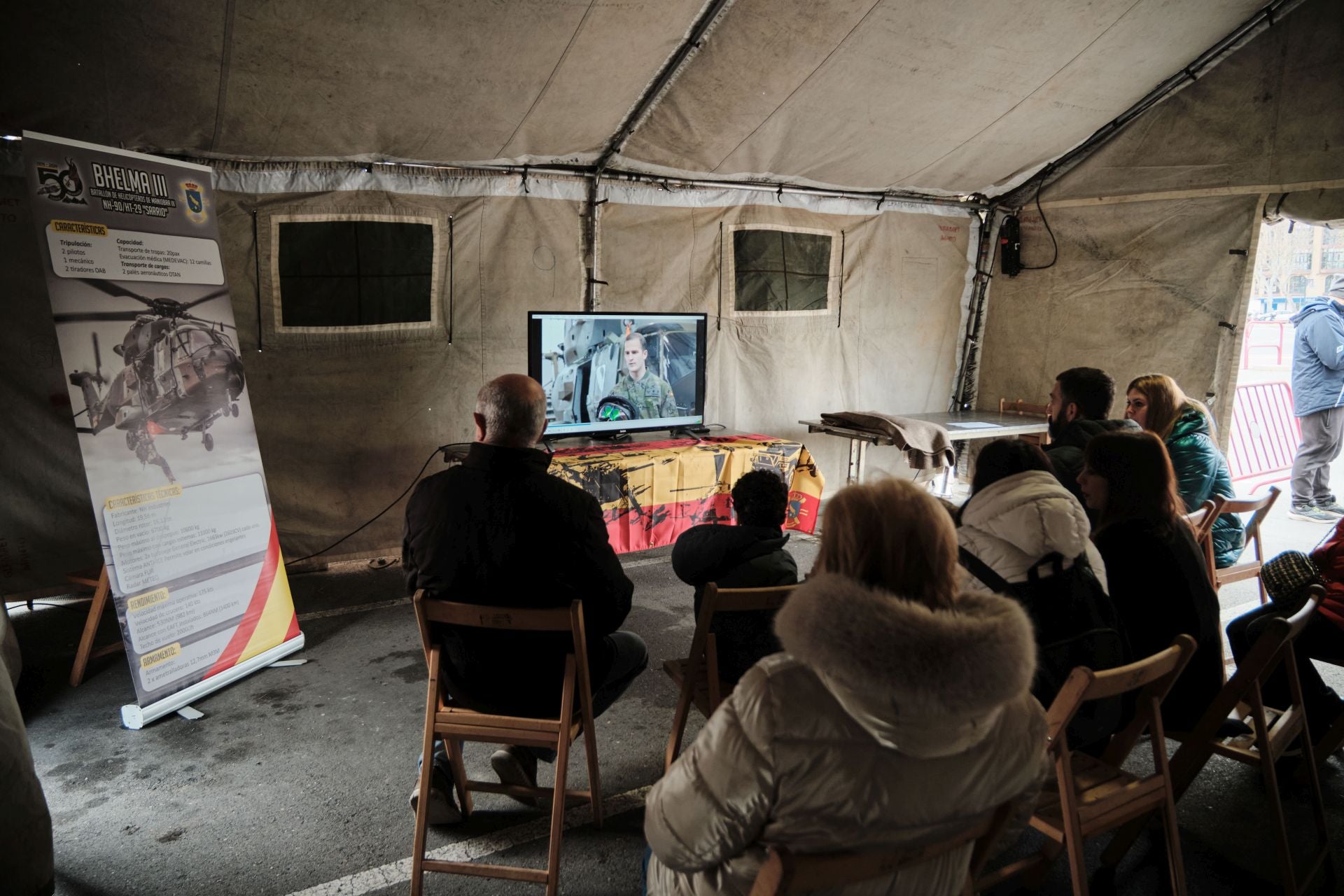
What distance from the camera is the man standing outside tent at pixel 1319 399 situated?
5355mm

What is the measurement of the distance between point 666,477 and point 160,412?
218cm

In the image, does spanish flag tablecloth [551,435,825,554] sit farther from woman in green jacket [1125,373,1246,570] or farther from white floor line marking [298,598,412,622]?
woman in green jacket [1125,373,1246,570]

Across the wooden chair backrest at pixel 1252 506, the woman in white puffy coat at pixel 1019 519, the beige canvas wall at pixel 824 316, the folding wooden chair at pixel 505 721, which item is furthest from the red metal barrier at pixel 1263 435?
the folding wooden chair at pixel 505 721

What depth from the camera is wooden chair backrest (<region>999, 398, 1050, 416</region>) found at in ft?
18.7

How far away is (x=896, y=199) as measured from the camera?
5.50 metres

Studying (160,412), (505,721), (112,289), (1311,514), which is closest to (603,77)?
(112,289)

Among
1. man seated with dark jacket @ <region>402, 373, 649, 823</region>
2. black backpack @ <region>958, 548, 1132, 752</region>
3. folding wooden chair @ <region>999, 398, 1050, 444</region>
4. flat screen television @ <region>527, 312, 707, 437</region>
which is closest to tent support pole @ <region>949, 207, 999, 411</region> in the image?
folding wooden chair @ <region>999, 398, 1050, 444</region>

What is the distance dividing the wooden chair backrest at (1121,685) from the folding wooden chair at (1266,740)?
0.23 meters

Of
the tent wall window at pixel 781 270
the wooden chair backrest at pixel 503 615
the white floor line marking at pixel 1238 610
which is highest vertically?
the tent wall window at pixel 781 270

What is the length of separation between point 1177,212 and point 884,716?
525cm

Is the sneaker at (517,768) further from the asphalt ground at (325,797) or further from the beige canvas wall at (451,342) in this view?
the beige canvas wall at (451,342)

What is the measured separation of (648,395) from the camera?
14.6ft

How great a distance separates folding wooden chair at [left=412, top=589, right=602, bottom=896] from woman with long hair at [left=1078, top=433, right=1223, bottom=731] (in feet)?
4.60

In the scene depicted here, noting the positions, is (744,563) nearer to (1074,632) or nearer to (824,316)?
(1074,632)
